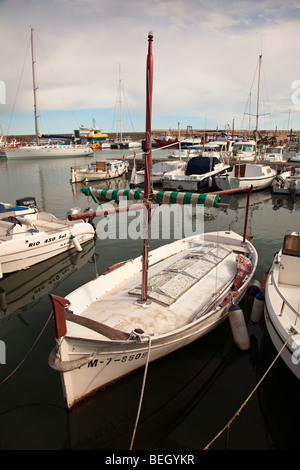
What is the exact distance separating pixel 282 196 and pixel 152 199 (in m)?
29.6

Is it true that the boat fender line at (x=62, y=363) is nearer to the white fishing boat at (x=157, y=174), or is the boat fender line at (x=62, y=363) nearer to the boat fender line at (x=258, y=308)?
the boat fender line at (x=258, y=308)

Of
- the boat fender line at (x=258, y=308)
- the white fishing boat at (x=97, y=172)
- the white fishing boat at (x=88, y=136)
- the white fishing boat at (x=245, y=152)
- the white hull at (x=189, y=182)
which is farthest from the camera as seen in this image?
the white fishing boat at (x=88, y=136)

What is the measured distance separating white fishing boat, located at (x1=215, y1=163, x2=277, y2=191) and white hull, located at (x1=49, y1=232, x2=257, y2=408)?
20148mm

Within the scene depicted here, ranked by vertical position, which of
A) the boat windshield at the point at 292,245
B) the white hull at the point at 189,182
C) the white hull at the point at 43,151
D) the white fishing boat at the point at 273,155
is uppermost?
the white hull at the point at 43,151

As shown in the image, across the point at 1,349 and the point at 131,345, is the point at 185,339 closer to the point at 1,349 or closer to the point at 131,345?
the point at 131,345

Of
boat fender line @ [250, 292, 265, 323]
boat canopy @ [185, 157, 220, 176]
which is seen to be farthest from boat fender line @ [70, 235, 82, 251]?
boat canopy @ [185, 157, 220, 176]

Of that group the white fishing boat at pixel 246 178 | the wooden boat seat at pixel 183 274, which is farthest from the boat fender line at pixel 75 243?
the white fishing boat at pixel 246 178

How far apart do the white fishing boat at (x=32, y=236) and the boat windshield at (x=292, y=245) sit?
1240 centimetres

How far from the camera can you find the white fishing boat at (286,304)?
24.5 ft

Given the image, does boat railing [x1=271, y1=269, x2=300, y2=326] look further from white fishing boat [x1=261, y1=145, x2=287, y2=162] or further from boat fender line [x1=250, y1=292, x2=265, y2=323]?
white fishing boat [x1=261, y1=145, x2=287, y2=162]

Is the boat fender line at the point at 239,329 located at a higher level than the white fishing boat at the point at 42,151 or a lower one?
lower

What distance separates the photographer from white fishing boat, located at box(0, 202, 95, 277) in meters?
15.3

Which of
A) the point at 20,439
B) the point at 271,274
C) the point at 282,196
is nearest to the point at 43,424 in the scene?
the point at 20,439

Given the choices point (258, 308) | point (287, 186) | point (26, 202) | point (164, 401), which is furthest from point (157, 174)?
point (164, 401)
